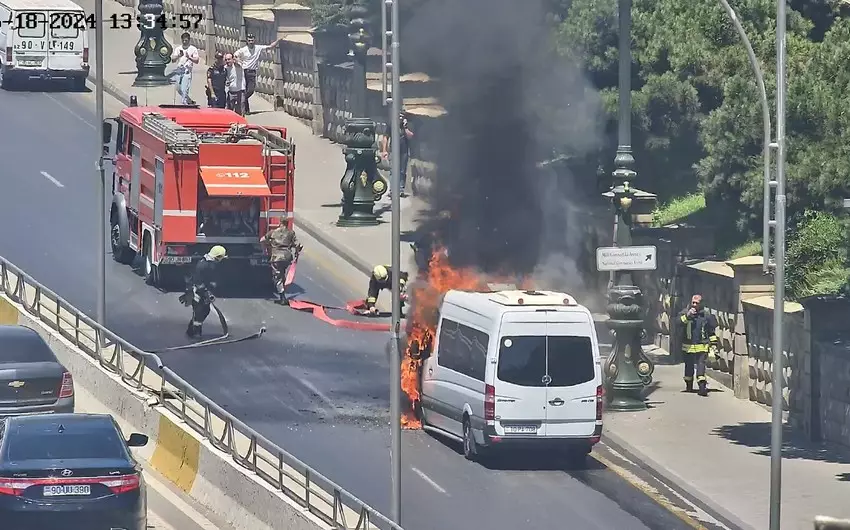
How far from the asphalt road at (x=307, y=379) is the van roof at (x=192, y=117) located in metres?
2.75

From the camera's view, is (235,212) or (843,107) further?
(235,212)

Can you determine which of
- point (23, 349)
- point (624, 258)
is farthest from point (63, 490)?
point (624, 258)

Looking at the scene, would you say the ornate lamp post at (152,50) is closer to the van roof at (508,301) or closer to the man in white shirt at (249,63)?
the man in white shirt at (249,63)

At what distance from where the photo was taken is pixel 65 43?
4834cm

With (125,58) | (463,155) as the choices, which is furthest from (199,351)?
(125,58)

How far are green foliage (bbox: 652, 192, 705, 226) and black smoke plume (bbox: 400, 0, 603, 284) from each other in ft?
8.96

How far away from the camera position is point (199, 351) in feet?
102

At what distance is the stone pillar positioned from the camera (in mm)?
31094

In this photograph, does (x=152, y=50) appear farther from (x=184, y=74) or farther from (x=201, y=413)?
(x=201, y=413)

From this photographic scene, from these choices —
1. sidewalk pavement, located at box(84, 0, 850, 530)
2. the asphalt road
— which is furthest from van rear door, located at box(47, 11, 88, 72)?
sidewalk pavement, located at box(84, 0, 850, 530)

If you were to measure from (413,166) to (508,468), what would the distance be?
13302 millimetres

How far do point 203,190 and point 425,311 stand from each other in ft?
18.1

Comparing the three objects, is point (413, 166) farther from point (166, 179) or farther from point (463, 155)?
point (166, 179)

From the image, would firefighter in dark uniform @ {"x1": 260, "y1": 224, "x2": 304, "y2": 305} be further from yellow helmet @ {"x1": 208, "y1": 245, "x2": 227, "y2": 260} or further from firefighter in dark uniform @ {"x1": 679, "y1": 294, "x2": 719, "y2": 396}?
firefighter in dark uniform @ {"x1": 679, "y1": 294, "x2": 719, "y2": 396}
